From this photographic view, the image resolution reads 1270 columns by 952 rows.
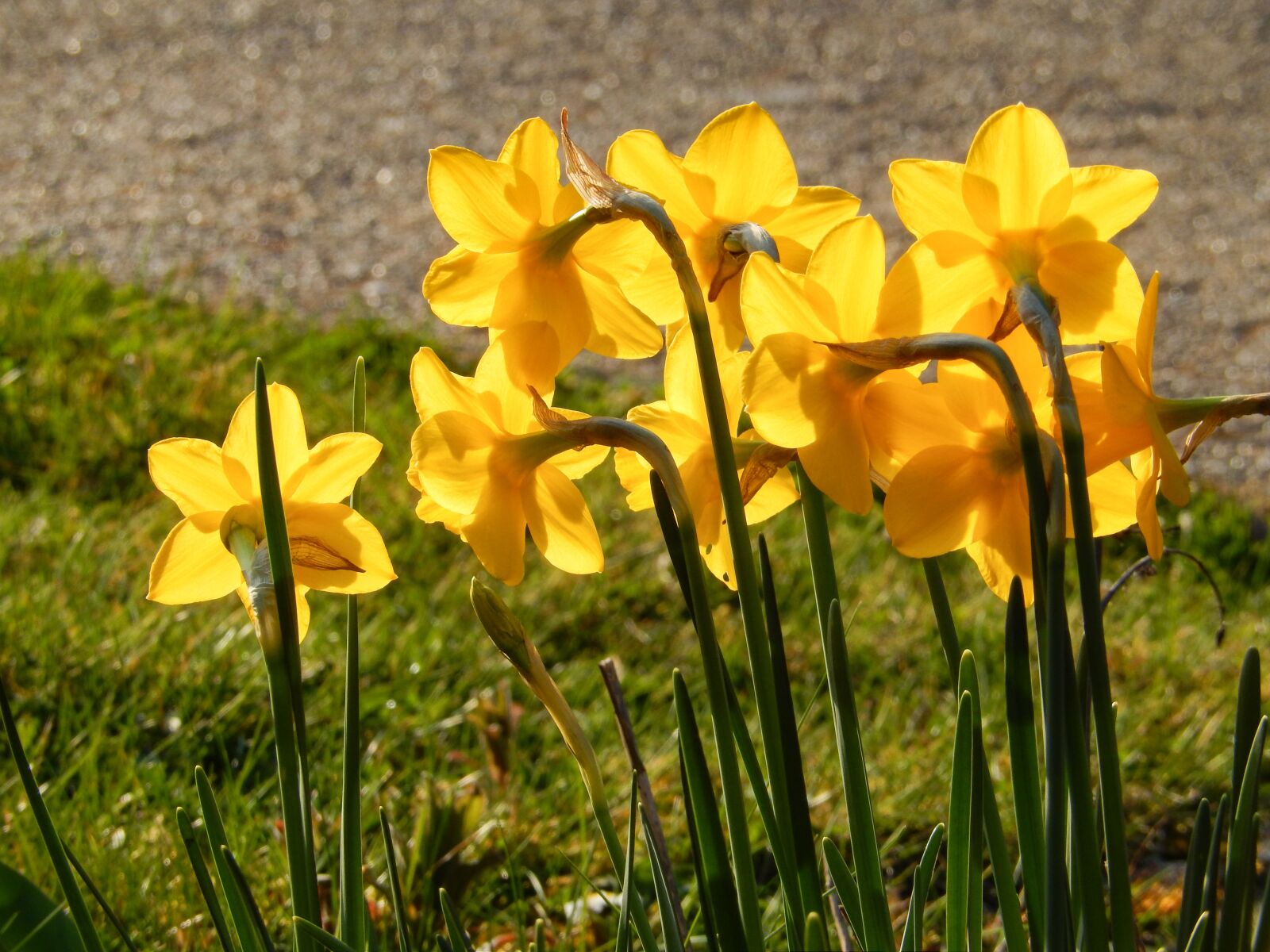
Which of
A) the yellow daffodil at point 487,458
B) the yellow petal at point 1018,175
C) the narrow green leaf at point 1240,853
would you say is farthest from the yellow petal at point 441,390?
the narrow green leaf at point 1240,853

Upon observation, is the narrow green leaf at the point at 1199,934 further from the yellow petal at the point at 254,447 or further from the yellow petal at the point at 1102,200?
the yellow petal at the point at 254,447

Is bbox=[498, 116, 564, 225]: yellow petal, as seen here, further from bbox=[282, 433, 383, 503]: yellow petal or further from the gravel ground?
the gravel ground

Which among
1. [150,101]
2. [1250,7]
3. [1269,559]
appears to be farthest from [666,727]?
[1250,7]

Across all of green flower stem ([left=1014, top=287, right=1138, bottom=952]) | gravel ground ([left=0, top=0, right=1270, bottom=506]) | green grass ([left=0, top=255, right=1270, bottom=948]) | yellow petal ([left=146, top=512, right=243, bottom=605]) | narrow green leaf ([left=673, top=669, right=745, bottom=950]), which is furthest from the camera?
gravel ground ([left=0, top=0, right=1270, bottom=506])

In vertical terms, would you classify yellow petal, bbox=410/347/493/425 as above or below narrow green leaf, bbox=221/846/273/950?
above

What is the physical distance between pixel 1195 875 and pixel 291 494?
665 millimetres

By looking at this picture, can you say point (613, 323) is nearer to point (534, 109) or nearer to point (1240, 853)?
point (1240, 853)

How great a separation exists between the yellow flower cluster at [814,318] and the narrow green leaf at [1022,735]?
45 millimetres

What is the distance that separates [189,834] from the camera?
0.84 meters

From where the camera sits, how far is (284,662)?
0.78m

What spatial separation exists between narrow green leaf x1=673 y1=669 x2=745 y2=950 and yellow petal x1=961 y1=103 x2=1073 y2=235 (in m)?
0.32

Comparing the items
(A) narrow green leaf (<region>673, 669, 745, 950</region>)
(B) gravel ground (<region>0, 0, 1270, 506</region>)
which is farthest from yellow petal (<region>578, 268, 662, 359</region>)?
(B) gravel ground (<region>0, 0, 1270, 506</region>)

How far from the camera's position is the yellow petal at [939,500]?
0.73 meters

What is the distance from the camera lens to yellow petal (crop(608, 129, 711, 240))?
815mm
